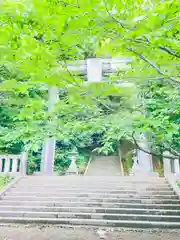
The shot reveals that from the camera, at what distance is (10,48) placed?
1491mm

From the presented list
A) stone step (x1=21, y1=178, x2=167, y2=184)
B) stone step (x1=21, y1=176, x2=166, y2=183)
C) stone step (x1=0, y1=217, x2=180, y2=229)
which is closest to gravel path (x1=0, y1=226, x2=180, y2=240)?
stone step (x1=0, y1=217, x2=180, y2=229)

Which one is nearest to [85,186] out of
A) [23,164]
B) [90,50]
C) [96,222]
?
[96,222]

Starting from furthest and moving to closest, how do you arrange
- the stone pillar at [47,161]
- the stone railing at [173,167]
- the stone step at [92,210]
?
the stone pillar at [47,161], the stone railing at [173,167], the stone step at [92,210]

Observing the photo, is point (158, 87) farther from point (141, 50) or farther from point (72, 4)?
point (72, 4)

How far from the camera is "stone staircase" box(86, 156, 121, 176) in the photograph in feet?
29.6

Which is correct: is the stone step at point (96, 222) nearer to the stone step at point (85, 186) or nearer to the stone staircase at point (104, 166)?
the stone step at point (85, 186)

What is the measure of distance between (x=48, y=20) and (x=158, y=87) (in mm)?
1119

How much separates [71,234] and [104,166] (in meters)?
6.60

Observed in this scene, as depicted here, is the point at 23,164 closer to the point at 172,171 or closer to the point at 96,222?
the point at 96,222

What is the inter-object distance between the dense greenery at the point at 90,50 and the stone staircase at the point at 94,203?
8.48 feet

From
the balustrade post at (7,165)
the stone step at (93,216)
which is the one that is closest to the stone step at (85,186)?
the balustrade post at (7,165)

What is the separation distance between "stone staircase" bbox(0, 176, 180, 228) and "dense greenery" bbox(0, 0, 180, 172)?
2585 millimetres

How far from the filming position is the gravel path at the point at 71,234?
3.38 metres

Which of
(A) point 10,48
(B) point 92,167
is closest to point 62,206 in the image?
(A) point 10,48
